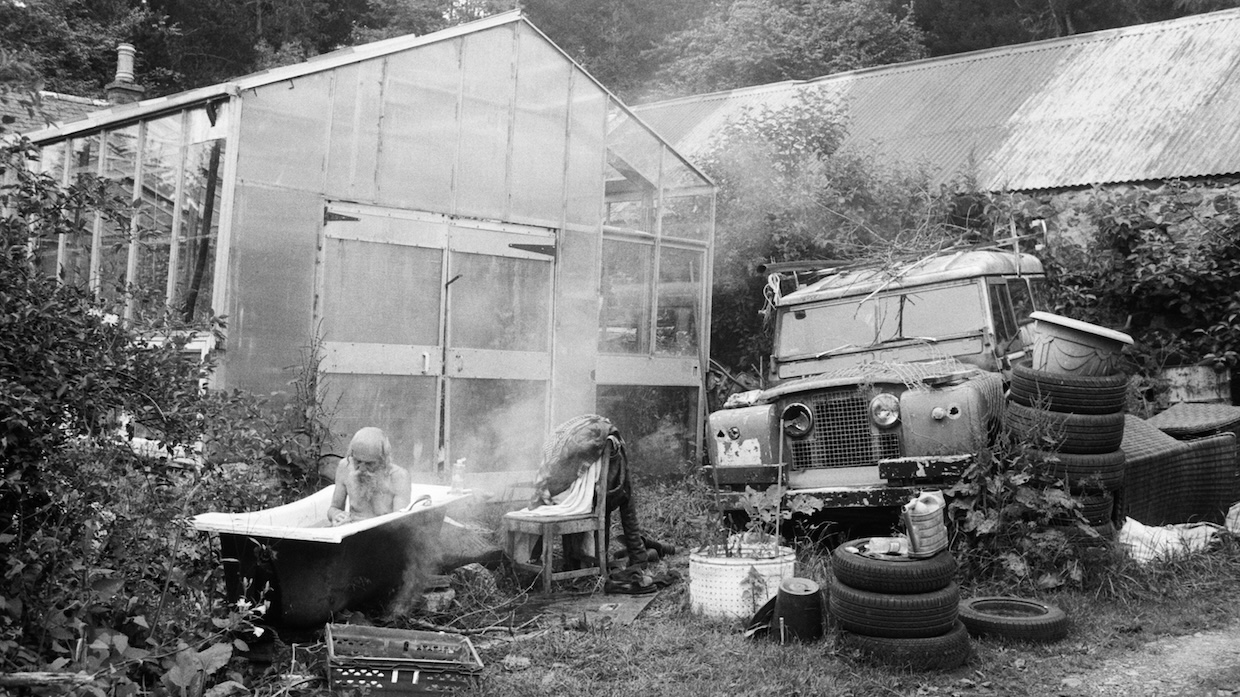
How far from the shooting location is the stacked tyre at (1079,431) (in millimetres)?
6820

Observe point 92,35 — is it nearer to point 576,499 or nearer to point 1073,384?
point 576,499

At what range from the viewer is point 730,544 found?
6730mm

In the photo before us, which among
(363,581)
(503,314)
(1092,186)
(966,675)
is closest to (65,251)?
(503,314)

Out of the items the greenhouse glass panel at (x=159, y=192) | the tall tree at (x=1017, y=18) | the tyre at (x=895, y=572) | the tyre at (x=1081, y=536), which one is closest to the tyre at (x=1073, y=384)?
the tyre at (x=1081, y=536)

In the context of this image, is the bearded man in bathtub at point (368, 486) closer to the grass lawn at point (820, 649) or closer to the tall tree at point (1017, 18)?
the grass lawn at point (820, 649)

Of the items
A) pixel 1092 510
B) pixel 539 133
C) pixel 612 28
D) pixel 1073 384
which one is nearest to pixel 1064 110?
pixel 539 133

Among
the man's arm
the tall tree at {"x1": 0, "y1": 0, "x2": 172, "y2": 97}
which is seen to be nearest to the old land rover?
the man's arm

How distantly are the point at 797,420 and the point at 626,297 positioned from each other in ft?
12.2

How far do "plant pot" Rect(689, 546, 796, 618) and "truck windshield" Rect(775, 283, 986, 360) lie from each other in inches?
100

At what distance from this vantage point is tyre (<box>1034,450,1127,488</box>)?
22.3 ft

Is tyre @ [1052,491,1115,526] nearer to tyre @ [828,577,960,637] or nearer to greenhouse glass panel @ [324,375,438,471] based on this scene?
tyre @ [828,577,960,637]

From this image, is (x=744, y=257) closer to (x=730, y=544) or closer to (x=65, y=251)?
Result: (x=730, y=544)

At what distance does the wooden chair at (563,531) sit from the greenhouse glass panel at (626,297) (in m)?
2.89

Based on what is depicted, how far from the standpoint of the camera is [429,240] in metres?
9.37
